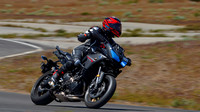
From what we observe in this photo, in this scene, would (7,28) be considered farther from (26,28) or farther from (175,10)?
(175,10)

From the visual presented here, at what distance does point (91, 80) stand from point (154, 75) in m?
6.63

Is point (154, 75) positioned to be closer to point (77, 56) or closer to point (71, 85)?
point (77, 56)

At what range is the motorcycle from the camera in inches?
310

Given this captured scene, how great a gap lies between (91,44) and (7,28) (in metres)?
23.2

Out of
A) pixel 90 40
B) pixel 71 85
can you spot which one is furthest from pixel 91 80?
pixel 90 40

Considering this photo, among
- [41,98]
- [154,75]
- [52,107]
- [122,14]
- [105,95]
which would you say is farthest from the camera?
[122,14]

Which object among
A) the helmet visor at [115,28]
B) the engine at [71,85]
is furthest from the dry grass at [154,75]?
the helmet visor at [115,28]

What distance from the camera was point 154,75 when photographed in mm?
14633

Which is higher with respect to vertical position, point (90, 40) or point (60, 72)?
point (90, 40)

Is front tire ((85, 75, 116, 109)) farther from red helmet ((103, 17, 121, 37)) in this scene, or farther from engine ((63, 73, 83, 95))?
red helmet ((103, 17, 121, 37))

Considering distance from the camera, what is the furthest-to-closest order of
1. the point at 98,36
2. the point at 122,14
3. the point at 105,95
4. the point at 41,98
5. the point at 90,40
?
the point at 122,14 < the point at 41,98 < the point at 90,40 < the point at 98,36 < the point at 105,95

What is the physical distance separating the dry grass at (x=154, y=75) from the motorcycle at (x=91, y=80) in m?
3.79

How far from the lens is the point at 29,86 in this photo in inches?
531

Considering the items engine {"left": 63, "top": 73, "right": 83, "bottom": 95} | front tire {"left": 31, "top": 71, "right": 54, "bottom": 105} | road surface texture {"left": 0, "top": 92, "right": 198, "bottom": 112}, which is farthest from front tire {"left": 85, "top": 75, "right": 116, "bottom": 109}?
front tire {"left": 31, "top": 71, "right": 54, "bottom": 105}
